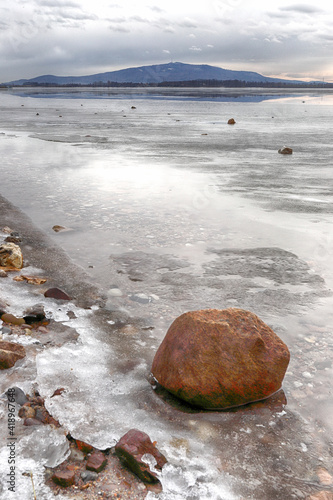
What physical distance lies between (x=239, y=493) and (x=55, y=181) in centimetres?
853

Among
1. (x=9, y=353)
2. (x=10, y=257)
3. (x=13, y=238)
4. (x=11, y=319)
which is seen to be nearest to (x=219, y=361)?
(x=9, y=353)

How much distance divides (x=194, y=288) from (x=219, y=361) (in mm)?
1735

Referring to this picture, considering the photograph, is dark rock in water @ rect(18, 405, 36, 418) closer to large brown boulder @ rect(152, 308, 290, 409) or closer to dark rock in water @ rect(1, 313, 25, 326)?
large brown boulder @ rect(152, 308, 290, 409)

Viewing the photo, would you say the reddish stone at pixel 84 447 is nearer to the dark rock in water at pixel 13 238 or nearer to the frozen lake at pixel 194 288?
the frozen lake at pixel 194 288

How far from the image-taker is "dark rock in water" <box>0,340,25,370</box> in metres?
3.06

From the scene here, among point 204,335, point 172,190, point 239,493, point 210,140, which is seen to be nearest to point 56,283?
point 204,335

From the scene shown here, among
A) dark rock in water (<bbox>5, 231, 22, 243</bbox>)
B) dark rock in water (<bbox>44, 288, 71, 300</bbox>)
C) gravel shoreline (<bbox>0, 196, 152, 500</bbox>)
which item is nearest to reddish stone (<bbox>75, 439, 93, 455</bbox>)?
gravel shoreline (<bbox>0, 196, 152, 500</bbox>)

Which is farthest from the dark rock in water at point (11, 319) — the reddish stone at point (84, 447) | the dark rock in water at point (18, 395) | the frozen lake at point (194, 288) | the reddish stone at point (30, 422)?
the reddish stone at point (84, 447)

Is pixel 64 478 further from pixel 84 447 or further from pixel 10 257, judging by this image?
pixel 10 257

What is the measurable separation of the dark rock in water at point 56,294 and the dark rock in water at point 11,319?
596 millimetres

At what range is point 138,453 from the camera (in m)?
2.32

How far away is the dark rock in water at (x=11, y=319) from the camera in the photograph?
3.70 metres

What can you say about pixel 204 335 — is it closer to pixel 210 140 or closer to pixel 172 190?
pixel 172 190

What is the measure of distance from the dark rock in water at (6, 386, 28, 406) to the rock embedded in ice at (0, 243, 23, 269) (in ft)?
7.99
